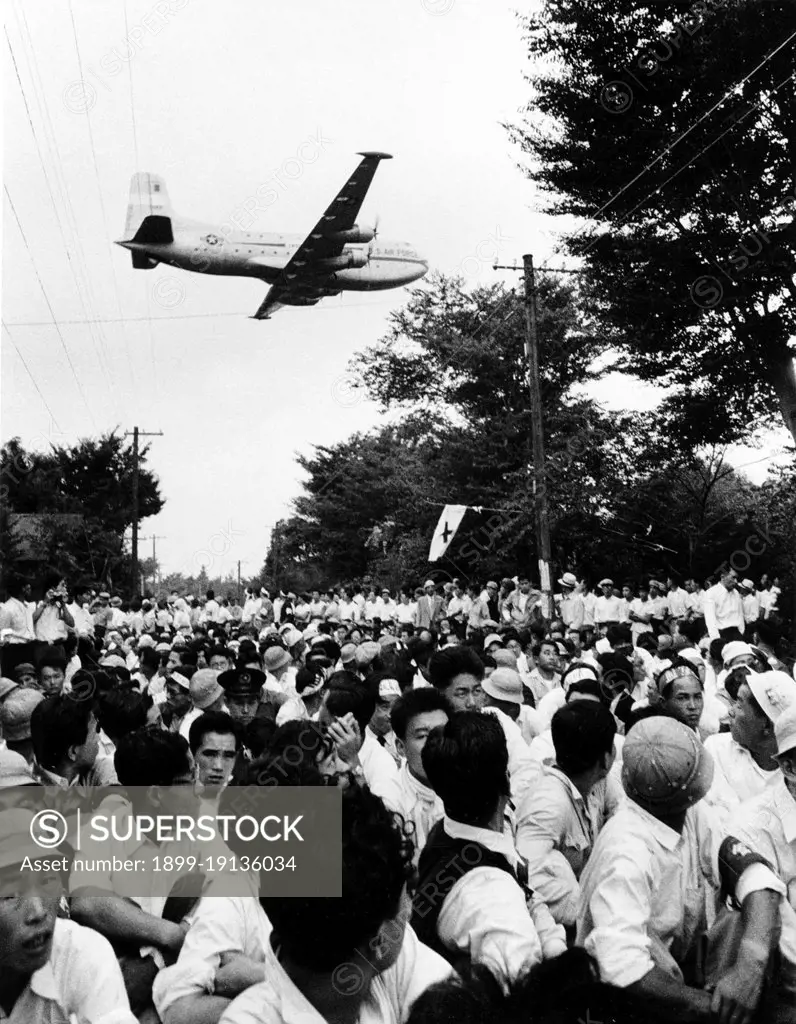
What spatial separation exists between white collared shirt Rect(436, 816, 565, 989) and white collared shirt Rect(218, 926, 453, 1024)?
194 mm

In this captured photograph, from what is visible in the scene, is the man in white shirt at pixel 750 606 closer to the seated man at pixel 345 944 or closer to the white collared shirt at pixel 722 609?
the white collared shirt at pixel 722 609

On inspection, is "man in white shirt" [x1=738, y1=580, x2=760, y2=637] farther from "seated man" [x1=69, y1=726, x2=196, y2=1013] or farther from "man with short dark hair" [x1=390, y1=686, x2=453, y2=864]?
"seated man" [x1=69, y1=726, x2=196, y2=1013]

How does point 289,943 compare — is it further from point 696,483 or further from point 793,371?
point 696,483

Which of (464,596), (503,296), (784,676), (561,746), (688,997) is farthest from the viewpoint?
(503,296)

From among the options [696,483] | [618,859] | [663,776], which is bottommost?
[618,859]

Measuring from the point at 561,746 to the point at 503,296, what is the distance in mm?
24454

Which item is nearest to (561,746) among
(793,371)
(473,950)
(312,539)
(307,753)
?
(307,753)

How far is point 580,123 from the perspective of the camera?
17.4 metres

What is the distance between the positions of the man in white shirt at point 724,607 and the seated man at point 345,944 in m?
12.3

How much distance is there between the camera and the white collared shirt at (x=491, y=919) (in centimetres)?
233

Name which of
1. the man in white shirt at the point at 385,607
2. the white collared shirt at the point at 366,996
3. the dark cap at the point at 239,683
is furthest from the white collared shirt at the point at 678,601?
the white collared shirt at the point at 366,996

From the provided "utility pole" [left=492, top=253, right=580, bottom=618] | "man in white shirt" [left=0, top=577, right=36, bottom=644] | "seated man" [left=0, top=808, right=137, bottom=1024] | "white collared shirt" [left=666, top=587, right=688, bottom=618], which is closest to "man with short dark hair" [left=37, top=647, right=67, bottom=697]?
"man in white shirt" [left=0, top=577, right=36, bottom=644]

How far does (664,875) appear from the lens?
2.66 meters

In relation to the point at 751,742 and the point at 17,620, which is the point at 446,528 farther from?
the point at 751,742
